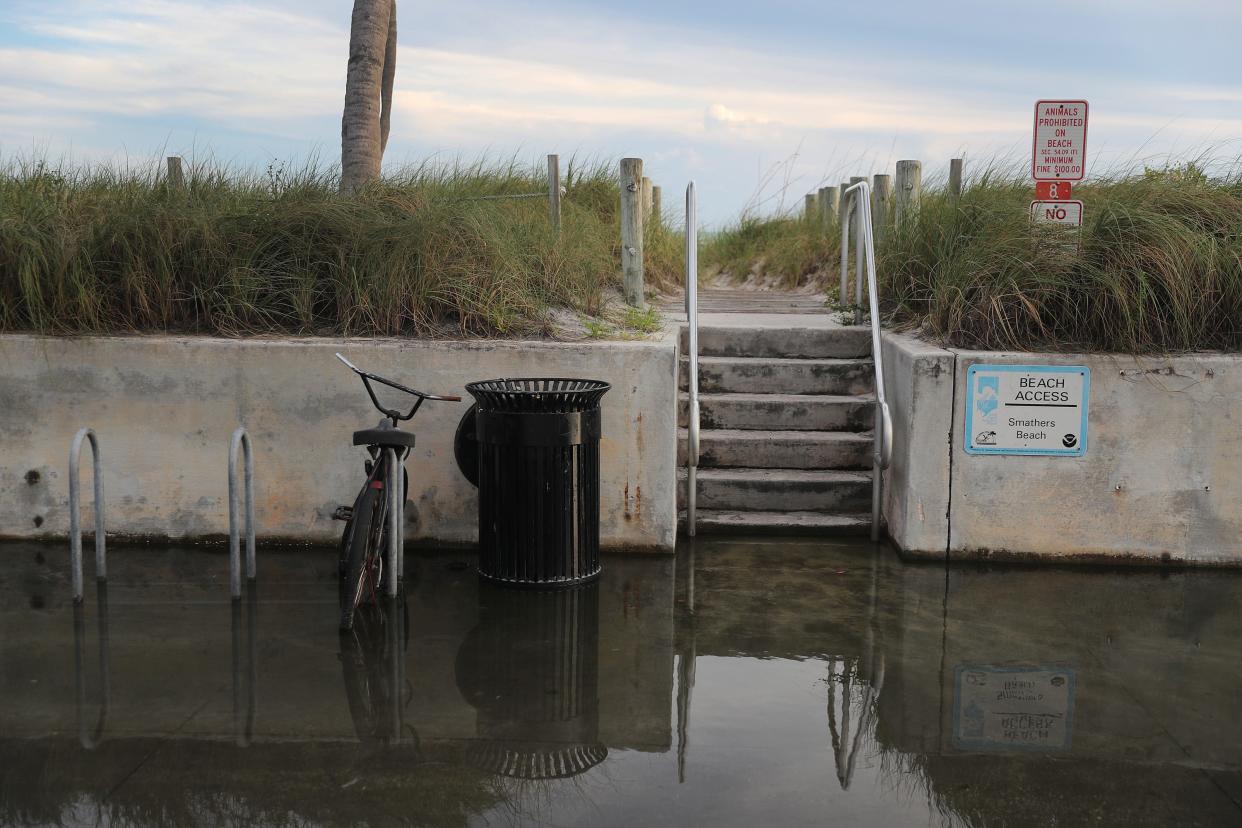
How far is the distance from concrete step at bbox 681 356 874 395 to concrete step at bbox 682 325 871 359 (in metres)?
0.28

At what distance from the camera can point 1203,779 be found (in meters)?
4.18

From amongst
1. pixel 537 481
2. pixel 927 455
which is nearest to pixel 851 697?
pixel 537 481

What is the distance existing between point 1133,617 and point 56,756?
5102 millimetres

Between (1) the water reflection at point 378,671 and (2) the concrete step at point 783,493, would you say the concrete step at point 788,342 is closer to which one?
(2) the concrete step at point 783,493

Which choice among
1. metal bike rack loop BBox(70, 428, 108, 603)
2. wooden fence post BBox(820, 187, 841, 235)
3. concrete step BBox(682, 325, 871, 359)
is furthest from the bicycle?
wooden fence post BBox(820, 187, 841, 235)

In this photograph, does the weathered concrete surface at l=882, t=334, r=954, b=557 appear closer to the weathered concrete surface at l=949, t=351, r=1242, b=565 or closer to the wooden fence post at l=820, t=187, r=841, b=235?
the weathered concrete surface at l=949, t=351, r=1242, b=565

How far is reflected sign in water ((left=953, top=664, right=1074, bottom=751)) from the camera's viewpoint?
14.8 ft

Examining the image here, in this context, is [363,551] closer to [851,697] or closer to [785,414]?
[851,697]

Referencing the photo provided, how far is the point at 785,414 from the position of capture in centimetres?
831

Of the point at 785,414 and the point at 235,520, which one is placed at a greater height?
the point at 785,414

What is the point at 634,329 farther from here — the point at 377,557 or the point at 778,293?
the point at 778,293

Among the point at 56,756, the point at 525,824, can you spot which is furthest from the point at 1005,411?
the point at 56,756

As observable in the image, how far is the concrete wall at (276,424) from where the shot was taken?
7215 millimetres

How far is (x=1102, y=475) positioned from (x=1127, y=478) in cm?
15
